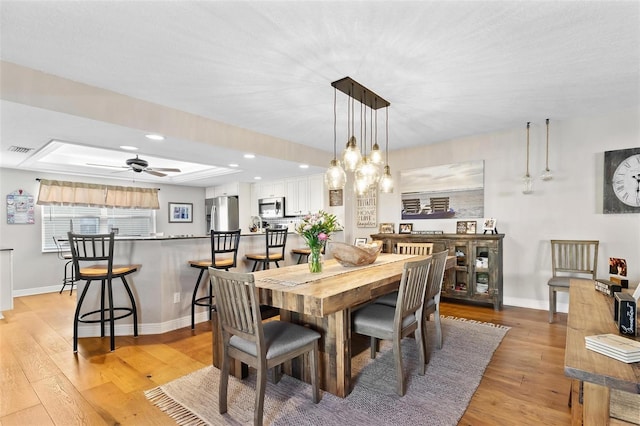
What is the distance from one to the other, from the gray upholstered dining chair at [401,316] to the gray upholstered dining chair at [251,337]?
1.48 ft

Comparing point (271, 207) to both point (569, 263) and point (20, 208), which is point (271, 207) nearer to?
point (20, 208)

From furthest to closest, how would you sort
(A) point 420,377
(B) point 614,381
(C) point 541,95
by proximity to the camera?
1. (C) point 541,95
2. (A) point 420,377
3. (B) point 614,381

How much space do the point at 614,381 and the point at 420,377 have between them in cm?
148

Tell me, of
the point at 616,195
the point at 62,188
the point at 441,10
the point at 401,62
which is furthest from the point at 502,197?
the point at 62,188

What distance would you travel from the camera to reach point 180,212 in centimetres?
704

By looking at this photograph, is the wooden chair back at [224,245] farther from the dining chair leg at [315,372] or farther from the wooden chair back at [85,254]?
the dining chair leg at [315,372]

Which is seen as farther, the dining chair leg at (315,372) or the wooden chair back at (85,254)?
the wooden chair back at (85,254)

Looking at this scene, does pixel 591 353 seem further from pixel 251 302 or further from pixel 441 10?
pixel 441 10

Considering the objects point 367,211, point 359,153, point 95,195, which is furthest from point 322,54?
point 95,195

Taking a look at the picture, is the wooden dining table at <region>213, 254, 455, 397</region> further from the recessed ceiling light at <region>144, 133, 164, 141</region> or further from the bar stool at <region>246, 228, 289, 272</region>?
the recessed ceiling light at <region>144, 133, 164, 141</region>

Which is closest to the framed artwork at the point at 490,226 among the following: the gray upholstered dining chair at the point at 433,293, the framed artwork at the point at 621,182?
the framed artwork at the point at 621,182

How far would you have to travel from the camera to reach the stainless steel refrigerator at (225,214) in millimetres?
6539

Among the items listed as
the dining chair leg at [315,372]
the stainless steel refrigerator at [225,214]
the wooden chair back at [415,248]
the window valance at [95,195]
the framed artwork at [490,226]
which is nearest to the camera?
the dining chair leg at [315,372]

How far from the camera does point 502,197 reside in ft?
13.6
